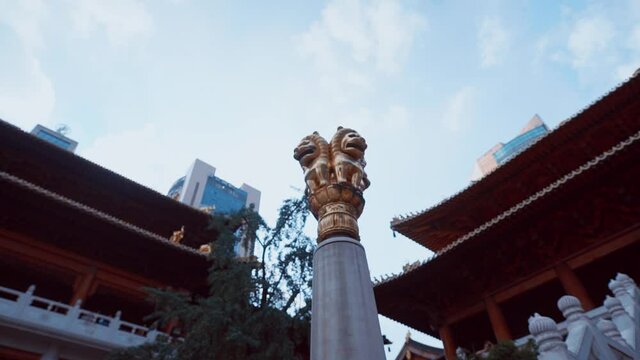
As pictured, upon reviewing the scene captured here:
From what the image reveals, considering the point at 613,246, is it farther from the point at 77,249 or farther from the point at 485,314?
the point at 77,249

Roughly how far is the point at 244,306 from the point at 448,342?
6.90 metres

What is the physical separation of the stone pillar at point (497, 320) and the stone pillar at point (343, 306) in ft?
30.8

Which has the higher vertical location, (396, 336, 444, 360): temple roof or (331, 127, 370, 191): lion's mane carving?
(396, 336, 444, 360): temple roof

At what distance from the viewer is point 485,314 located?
11.9m

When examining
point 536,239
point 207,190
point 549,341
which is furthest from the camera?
point 207,190

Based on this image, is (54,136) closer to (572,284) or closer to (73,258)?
(73,258)

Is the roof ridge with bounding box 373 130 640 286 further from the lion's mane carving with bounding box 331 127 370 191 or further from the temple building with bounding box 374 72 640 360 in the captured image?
the lion's mane carving with bounding box 331 127 370 191

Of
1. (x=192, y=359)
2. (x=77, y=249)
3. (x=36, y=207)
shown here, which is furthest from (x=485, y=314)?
(x=36, y=207)

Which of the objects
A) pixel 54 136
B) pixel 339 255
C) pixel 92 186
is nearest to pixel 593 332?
pixel 339 255

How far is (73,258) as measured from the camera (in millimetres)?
11617

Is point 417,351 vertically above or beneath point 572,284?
above

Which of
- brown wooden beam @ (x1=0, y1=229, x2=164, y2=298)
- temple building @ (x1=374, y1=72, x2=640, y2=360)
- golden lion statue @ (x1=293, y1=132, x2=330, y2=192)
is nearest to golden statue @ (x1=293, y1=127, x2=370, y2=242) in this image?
golden lion statue @ (x1=293, y1=132, x2=330, y2=192)

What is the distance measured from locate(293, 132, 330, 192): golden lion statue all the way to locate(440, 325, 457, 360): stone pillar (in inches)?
400

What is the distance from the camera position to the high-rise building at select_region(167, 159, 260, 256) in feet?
135
